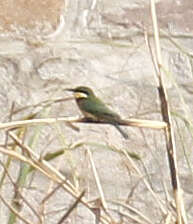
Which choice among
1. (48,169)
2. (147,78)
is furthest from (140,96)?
(48,169)

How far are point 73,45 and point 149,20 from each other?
0.18m

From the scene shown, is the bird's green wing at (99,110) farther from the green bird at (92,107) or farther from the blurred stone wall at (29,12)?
the blurred stone wall at (29,12)

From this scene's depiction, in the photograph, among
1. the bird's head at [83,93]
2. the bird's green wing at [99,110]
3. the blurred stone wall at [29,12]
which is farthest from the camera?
the blurred stone wall at [29,12]

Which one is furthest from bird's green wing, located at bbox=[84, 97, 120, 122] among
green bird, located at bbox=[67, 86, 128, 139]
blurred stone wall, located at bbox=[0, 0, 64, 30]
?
blurred stone wall, located at bbox=[0, 0, 64, 30]

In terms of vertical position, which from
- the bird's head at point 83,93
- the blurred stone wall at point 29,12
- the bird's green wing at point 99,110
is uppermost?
the blurred stone wall at point 29,12

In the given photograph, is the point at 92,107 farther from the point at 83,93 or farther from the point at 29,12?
the point at 29,12

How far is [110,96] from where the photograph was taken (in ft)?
6.70

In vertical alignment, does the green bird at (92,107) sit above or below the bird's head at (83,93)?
below

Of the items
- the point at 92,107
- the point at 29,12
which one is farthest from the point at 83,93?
the point at 29,12

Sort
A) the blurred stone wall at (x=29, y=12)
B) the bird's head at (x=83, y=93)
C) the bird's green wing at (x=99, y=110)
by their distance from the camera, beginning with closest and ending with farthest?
the bird's green wing at (x=99, y=110) → the bird's head at (x=83, y=93) → the blurred stone wall at (x=29, y=12)

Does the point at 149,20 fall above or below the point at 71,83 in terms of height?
above

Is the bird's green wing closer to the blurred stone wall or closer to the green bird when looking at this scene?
the green bird

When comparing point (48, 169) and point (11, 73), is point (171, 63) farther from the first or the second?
point (48, 169)

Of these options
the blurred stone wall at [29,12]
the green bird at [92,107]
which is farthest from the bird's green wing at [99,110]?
the blurred stone wall at [29,12]
